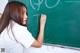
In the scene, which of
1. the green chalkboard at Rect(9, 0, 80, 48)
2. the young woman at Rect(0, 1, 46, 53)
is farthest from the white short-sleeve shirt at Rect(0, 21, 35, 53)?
the green chalkboard at Rect(9, 0, 80, 48)

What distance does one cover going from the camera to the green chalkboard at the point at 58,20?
1.71 metres

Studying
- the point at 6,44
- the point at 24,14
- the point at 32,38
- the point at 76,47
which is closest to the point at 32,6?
the point at 24,14

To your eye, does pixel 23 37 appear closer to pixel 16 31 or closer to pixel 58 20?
pixel 16 31

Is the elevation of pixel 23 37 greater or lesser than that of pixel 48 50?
greater

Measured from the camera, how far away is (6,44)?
196cm

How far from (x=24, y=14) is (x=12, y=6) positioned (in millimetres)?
130

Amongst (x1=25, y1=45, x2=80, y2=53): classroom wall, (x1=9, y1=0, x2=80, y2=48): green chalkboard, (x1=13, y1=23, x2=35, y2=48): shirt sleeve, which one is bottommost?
(x1=25, y1=45, x2=80, y2=53): classroom wall

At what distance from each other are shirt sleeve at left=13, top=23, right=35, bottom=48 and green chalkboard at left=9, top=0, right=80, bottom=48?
11cm

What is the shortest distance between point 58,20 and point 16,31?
376 millimetres

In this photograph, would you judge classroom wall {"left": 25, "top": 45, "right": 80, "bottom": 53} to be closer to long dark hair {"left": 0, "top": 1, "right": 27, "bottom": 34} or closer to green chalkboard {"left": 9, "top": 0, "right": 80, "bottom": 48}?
green chalkboard {"left": 9, "top": 0, "right": 80, "bottom": 48}

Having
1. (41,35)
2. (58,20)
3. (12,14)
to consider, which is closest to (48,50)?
(41,35)

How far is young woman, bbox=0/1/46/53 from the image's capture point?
190cm

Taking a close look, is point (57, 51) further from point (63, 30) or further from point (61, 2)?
point (61, 2)

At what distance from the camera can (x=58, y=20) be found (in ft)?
5.90
